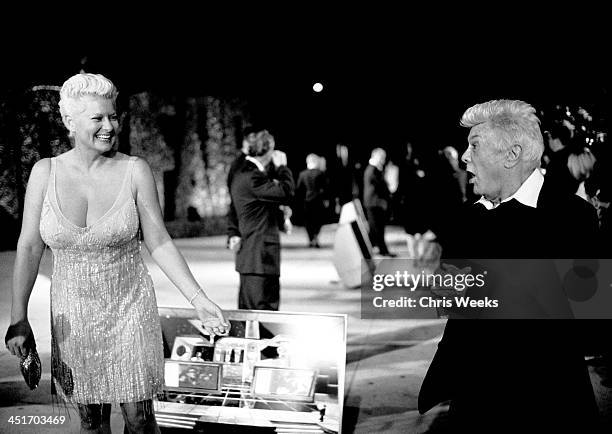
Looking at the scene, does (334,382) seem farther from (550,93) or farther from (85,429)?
(550,93)

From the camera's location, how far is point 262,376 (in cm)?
368

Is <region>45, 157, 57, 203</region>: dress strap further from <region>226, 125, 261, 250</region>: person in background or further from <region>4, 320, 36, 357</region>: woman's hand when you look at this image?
<region>226, 125, 261, 250</region>: person in background

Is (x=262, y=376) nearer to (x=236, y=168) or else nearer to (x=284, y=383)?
(x=284, y=383)

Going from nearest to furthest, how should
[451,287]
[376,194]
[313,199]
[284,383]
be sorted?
1. [451,287]
2. [284,383]
3. [376,194]
4. [313,199]

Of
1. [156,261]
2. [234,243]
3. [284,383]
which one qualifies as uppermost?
[234,243]

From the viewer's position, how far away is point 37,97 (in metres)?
4.24

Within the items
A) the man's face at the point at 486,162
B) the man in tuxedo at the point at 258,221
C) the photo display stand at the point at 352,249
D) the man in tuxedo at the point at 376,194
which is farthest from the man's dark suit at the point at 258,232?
the man in tuxedo at the point at 376,194

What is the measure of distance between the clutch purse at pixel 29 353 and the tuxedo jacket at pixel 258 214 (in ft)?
8.96

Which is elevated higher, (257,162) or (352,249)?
(257,162)

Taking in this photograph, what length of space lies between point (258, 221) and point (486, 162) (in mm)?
3203

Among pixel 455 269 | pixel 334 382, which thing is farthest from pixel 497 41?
pixel 455 269

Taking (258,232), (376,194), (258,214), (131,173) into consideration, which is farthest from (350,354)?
(376,194)

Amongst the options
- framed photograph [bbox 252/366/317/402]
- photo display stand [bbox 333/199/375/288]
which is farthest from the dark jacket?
framed photograph [bbox 252/366/317/402]

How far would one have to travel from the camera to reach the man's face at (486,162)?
2.12 metres
